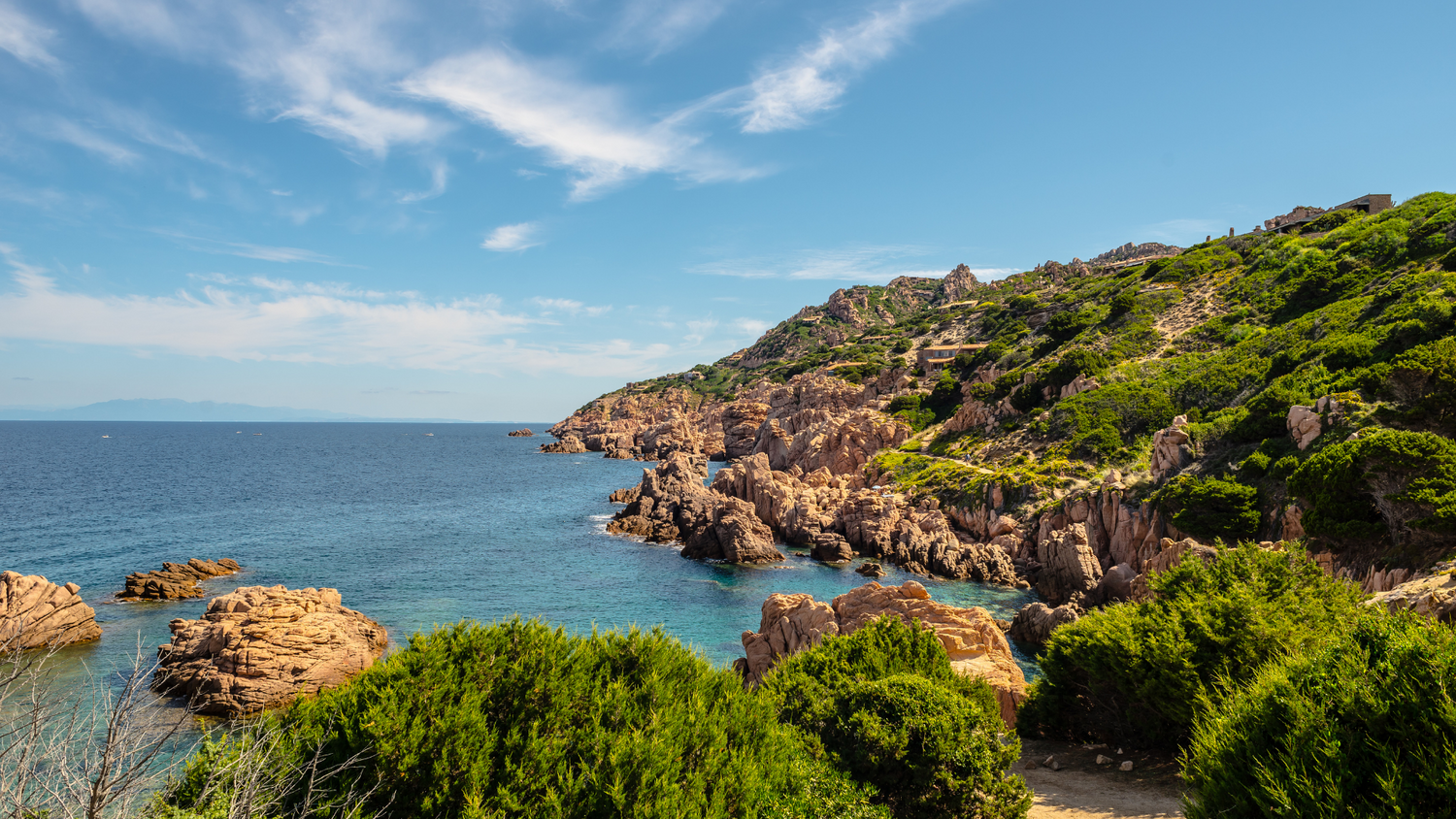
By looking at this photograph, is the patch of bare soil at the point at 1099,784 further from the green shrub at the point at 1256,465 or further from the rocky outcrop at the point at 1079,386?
the rocky outcrop at the point at 1079,386

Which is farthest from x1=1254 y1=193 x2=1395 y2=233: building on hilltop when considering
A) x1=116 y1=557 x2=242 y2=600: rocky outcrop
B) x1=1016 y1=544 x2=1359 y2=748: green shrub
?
x1=116 y1=557 x2=242 y2=600: rocky outcrop

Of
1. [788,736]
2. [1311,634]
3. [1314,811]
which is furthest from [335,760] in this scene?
[1311,634]

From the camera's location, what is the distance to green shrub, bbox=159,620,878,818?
29.5 ft

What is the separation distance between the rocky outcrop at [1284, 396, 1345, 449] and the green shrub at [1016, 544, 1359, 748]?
62.2 feet

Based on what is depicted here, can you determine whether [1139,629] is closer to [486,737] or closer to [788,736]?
[788,736]

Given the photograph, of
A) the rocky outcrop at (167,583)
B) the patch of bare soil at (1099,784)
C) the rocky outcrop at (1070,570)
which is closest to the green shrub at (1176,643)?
the patch of bare soil at (1099,784)

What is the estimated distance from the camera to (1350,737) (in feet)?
25.7

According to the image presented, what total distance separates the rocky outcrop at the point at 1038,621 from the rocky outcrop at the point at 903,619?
21.1 feet

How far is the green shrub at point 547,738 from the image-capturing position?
8992 mm

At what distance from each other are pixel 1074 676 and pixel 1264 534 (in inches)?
853

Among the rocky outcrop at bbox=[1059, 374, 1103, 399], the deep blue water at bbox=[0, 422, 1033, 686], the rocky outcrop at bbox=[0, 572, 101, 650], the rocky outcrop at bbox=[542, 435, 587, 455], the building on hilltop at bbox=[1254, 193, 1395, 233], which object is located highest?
the building on hilltop at bbox=[1254, 193, 1395, 233]

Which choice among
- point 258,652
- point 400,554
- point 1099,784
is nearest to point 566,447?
point 400,554

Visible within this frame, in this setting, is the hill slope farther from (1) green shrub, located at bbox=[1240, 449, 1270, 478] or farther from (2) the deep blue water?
(2) the deep blue water

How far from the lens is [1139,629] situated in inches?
623
